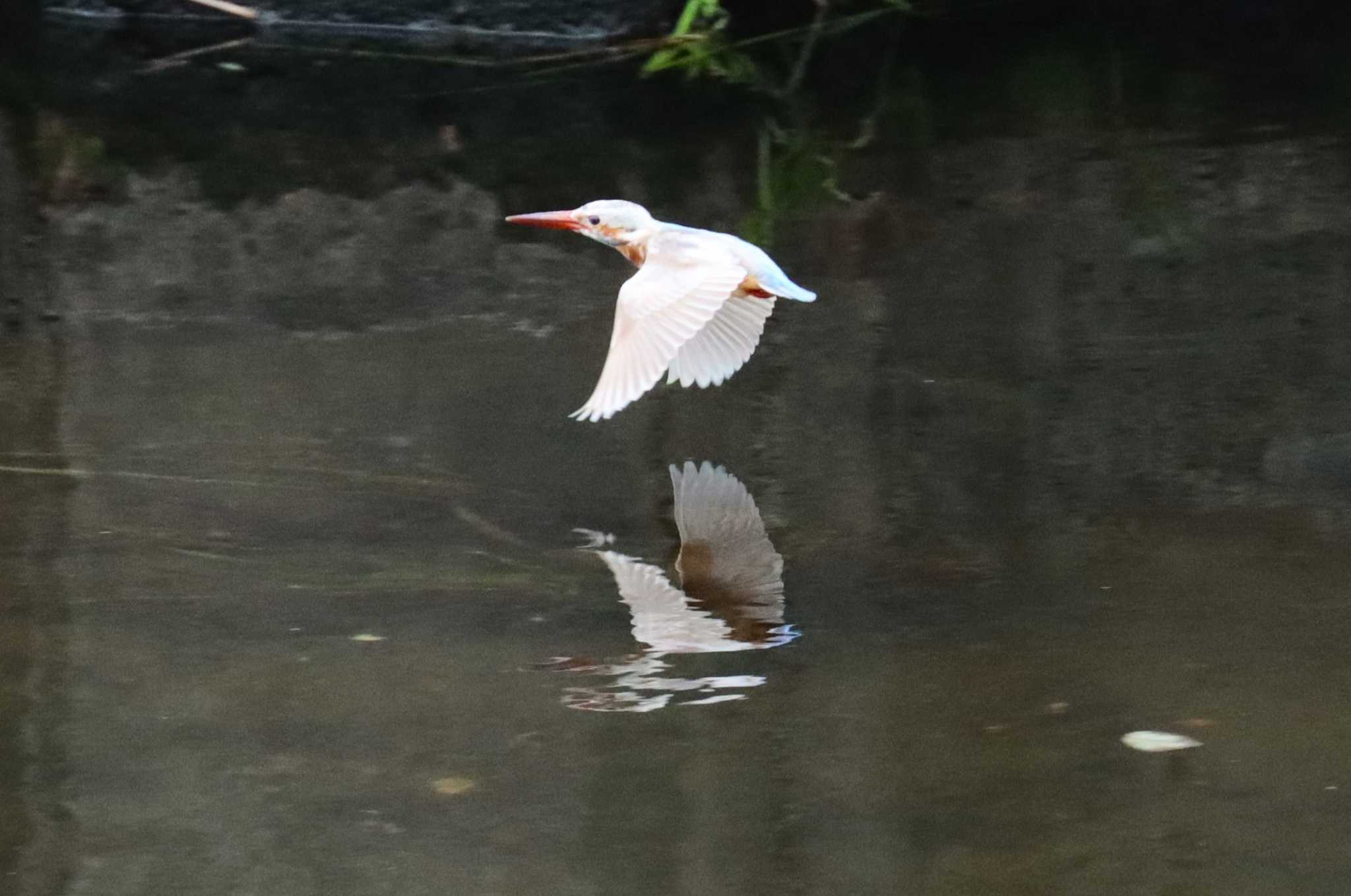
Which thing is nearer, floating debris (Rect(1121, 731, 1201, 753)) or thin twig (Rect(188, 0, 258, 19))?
→ floating debris (Rect(1121, 731, 1201, 753))

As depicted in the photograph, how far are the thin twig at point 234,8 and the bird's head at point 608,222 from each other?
409cm

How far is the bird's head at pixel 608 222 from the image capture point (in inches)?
152

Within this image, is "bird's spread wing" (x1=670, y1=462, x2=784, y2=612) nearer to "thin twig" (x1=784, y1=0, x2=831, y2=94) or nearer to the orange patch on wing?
the orange patch on wing

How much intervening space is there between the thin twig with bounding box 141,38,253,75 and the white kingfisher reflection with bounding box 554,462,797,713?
164 inches

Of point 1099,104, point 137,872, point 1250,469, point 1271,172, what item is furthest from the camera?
point 1099,104

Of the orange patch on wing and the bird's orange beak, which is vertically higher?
the bird's orange beak

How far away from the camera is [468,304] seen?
4.44m

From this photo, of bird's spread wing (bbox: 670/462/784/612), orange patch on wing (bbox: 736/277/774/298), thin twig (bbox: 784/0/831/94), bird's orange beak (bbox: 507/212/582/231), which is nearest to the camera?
bird's spread wing (bbox: 670/462/784/612)

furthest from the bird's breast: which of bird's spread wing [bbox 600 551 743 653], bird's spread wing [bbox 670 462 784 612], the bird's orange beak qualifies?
bird's spread wing [bbox 600 551 743 653]

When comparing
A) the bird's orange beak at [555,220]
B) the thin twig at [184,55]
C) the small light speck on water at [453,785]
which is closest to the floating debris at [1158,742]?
the small light speck on water at [453,785]

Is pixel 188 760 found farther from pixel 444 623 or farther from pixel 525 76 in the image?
pixel 525 76

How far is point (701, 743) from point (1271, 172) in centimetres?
335

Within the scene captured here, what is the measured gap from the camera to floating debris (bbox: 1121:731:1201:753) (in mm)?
2494

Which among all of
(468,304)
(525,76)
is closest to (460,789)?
(468,304)
